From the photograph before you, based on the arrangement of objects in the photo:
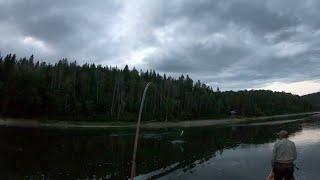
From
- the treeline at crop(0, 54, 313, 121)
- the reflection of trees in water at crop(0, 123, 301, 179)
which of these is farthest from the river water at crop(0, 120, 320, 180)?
the treeline at crop(0, 54, 313, 121)

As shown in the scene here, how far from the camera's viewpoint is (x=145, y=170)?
143 ft

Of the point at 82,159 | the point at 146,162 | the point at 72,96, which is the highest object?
the point at 72,96

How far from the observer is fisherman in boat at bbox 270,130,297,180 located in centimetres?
1755

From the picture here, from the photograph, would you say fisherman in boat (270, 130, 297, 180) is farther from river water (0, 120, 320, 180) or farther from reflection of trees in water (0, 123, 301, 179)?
reflection of trees in water (0, 123, 301, 179)

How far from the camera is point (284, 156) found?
58.0 feet

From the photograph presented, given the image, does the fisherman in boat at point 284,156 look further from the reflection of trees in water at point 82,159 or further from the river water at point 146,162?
the reflection of trees in water at point 82,159

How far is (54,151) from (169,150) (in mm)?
17812

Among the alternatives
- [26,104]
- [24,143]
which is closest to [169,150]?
[24,143]

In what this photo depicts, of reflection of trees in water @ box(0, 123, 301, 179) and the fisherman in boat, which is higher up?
the fisherman in boat

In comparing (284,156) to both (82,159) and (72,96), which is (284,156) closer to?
(82,159)

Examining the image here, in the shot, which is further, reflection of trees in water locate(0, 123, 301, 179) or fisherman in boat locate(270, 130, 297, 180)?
reflection of trees in water locate(0, 123, 301, 179)

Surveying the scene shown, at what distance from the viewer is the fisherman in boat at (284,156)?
57.6 feet

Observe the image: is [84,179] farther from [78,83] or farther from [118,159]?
[78,83]

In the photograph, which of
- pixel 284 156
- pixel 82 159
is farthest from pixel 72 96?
pixel 284 156
